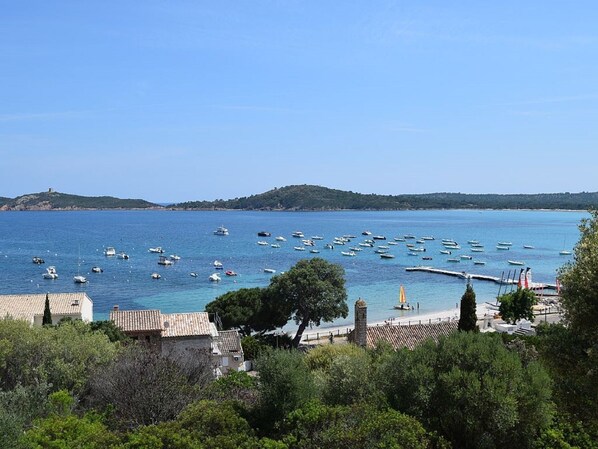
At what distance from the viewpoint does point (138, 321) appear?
32562 mm

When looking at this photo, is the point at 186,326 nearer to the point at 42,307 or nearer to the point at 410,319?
the point at 42,307

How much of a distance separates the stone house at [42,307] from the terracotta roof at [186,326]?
338 inches

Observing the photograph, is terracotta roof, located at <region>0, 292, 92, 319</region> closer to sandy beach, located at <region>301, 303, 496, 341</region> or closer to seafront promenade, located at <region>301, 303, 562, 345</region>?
seafront promenade, located at <region>301, 303, 562, 345</region>

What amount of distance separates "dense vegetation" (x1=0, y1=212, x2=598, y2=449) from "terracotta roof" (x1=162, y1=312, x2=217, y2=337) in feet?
42.2

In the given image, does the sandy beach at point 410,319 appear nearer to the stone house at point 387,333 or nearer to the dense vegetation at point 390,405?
the stone house at point 387,333

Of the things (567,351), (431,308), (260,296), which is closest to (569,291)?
(567,351)

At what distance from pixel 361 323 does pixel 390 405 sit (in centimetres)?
1419

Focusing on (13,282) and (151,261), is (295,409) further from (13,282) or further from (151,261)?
(151,261)

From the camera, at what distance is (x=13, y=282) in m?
76.2

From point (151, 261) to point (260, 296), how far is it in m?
64.4

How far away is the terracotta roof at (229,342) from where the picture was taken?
106ft

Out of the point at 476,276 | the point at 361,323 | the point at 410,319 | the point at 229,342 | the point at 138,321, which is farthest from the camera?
the point at 476,276

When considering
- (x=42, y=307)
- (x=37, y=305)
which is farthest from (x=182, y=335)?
(x=37, y=305)

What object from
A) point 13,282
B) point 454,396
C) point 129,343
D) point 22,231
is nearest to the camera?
point 454,396
